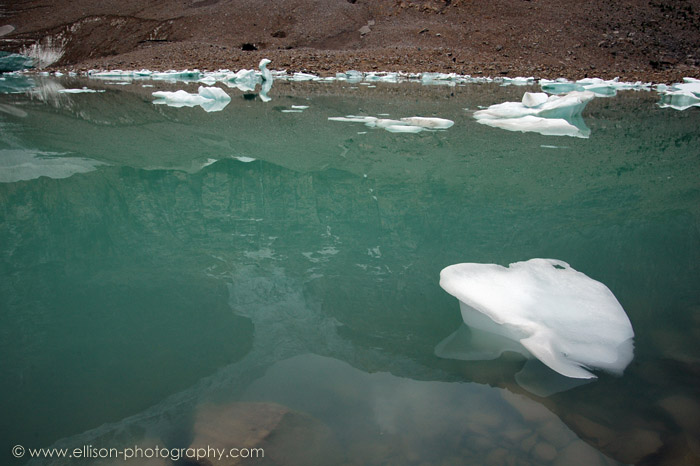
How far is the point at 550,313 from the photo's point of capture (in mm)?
1349

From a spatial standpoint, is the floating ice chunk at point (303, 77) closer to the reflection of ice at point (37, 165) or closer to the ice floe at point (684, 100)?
the ice floe at point (684, 100)

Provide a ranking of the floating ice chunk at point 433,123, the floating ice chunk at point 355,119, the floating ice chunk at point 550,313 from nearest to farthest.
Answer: the floating ice chunk at point 550,313 → the floating ice chunk at point 433,123 → the floating ice chunk at point 355,119

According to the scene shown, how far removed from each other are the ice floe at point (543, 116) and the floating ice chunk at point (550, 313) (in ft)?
11.9

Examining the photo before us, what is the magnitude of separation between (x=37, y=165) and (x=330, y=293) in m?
2.84

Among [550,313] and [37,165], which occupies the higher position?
[37,165]

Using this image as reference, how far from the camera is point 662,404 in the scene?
3.26 feet

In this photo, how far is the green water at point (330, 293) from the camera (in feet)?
3.10

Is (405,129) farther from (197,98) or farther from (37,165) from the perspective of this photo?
(197,98)

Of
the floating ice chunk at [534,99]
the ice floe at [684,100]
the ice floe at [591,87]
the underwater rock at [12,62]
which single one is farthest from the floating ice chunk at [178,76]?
the ice floe at [684,100]

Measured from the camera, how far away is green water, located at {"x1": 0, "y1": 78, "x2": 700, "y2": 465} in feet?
3.10

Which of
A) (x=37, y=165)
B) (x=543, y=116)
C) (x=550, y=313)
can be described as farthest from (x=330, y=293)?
(x=543, y=116)

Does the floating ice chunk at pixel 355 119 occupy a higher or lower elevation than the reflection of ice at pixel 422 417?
higher

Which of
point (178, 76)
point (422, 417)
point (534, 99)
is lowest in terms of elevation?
point (422, 417)

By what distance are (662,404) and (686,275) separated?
94cm
